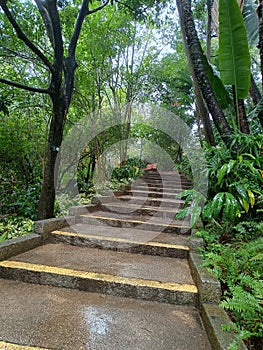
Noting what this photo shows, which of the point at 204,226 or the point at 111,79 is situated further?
the point at 111,79

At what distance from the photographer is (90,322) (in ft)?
4.39

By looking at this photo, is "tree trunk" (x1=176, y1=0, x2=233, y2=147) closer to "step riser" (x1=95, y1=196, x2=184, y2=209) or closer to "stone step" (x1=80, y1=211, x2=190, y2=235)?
"stone step" (x1=80, y1=211, x2=190, y2=235)

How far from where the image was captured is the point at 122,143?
6383mm

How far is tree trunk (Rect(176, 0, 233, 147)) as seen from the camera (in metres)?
2.64

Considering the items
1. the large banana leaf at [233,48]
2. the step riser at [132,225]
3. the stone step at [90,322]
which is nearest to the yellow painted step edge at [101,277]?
the stone step at [90,322]

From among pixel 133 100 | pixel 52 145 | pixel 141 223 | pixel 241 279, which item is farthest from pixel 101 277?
pixel 133 100

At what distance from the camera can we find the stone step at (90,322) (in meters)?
1.19

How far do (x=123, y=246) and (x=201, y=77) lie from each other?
2104 millimetres

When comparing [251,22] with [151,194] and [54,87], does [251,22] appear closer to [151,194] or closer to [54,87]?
[151,194]

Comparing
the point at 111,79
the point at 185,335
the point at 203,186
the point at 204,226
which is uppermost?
the point at 111,79

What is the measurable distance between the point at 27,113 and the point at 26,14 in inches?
72.5

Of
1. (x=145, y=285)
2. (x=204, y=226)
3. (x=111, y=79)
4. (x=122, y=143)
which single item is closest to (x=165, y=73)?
(x=111, y=79)

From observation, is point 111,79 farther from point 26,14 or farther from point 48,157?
point 48,157

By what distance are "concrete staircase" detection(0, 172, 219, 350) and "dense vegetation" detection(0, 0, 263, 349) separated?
0.30 metres
